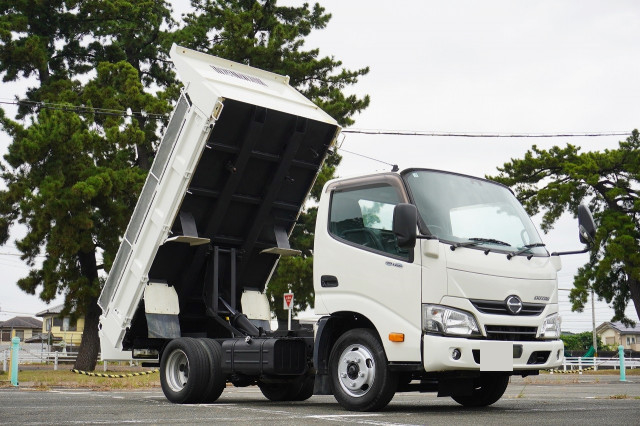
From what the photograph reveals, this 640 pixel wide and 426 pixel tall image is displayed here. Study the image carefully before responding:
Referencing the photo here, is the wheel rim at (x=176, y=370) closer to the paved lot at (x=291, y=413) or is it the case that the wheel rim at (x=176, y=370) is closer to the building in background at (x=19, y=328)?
the paved lot at (x=291, y=413)

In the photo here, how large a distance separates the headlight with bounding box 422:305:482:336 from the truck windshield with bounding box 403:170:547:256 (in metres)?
0.69

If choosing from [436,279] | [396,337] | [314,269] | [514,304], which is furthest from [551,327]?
[314,269]

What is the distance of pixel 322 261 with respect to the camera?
363 inches

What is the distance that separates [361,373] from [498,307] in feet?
4.95

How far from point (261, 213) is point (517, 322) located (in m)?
3.98

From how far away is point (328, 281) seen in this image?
909 cm

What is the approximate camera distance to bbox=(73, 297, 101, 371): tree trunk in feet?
88.2

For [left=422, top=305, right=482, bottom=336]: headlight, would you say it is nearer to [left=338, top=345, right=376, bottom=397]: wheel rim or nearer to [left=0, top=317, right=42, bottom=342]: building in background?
[left=338, top=345, right=376, bottom=397]: wheel rim

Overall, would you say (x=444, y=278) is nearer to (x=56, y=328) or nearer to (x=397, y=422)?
(x=397, y=422)

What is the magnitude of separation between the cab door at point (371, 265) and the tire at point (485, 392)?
1.68 m

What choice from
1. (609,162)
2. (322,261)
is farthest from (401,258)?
(609,162)

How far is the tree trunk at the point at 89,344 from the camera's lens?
26.9 m

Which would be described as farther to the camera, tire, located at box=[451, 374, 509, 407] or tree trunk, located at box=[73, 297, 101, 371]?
tree trunk, located at box=[73, 297, 101, 371]

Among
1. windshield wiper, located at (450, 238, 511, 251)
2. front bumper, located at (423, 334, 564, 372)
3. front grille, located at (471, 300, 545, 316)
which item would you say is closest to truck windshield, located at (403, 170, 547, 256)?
windshield wiper, located at (450, 238, 511, 251)
